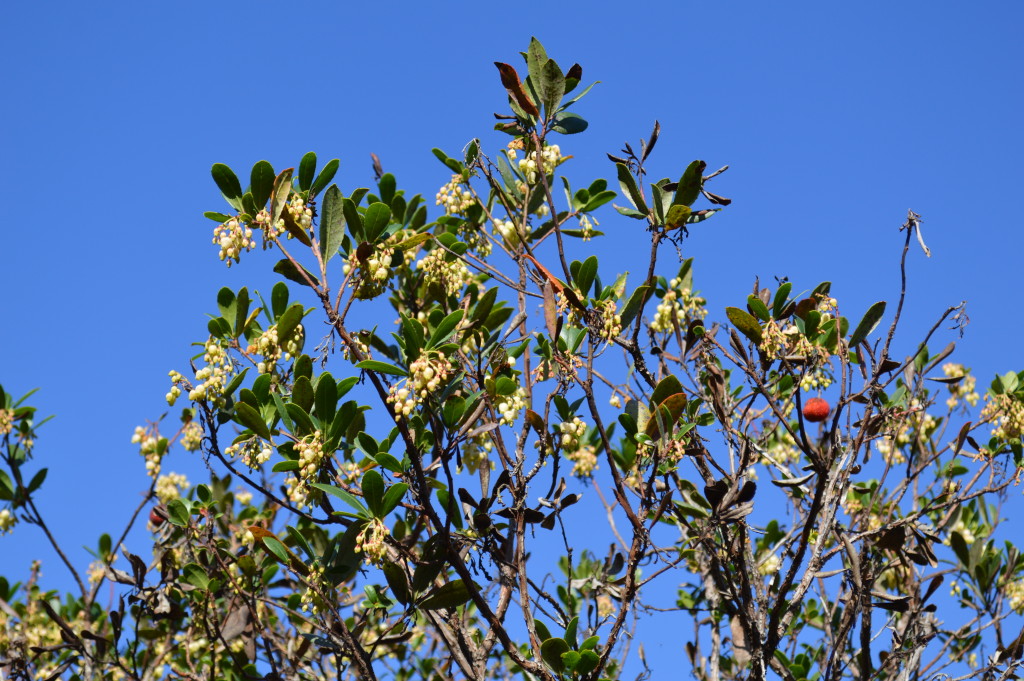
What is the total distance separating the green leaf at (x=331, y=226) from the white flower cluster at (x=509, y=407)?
0.74 meters

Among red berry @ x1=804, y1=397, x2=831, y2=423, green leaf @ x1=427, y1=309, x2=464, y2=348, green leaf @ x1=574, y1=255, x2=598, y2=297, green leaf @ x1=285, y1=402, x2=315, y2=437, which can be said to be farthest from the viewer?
red berry @ x1=804, y1=397, x2=831, y2=423

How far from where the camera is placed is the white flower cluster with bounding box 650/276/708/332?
13.5 ft

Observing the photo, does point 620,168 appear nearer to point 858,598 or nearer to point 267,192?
point 267,192

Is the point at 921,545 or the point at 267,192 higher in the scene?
the point at 267,192

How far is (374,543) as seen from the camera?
8.87 feet

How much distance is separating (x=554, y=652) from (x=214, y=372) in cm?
150

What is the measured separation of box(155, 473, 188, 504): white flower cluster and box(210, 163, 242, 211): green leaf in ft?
8.99

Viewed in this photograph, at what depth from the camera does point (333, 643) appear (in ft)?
10.3

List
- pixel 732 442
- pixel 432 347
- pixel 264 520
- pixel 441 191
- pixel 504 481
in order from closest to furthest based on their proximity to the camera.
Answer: pixel 432 347, pixel 504 481, pixel 732 442, pixel 441 191, pixel 264 520

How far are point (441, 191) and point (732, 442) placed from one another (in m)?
1.69

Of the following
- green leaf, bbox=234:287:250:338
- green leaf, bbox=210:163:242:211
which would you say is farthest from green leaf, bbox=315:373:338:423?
green leaf, bbox=210:163:242:211

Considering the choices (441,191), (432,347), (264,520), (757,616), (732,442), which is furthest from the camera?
(264,520)

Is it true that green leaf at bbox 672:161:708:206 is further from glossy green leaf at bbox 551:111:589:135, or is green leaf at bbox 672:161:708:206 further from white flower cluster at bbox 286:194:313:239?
white flower cluster at bbox 286:194:313:239

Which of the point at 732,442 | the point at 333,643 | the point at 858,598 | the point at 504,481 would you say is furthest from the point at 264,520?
the point at 858,598
